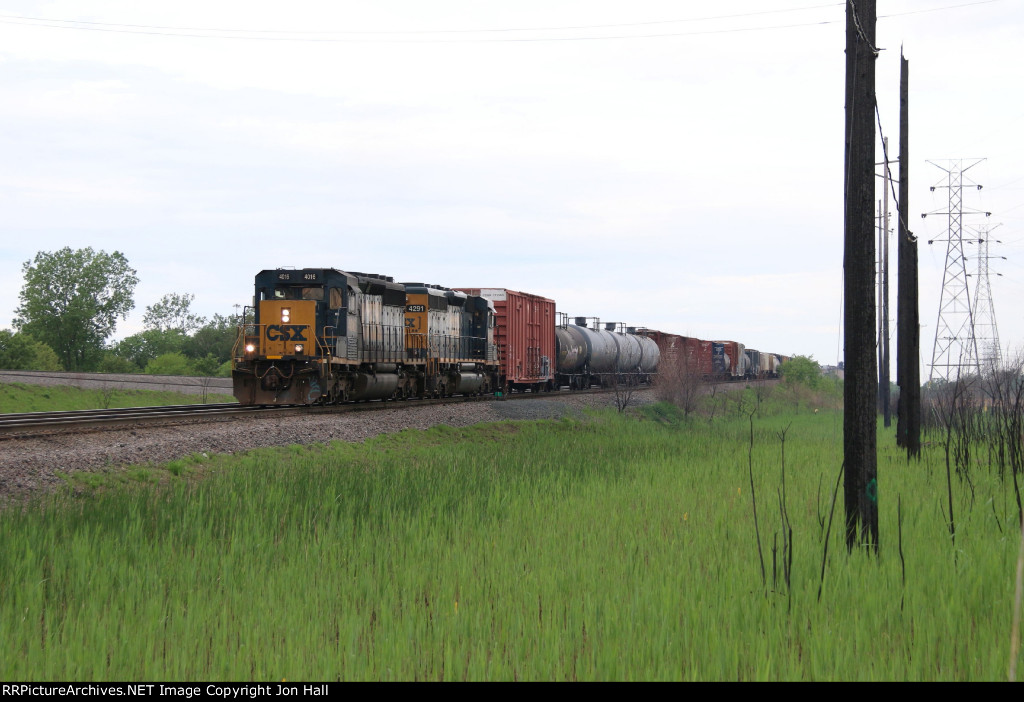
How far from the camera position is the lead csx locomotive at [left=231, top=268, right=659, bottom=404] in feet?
81.2

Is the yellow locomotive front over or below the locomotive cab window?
below

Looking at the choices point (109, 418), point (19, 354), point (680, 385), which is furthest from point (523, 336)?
point (19, 354)

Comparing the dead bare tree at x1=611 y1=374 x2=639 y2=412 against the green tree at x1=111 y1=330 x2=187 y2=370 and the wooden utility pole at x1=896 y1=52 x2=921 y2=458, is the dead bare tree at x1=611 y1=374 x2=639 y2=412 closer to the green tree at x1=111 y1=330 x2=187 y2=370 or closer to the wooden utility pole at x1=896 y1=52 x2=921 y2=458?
the wooden utility pole at x1=896 y1=52 x2=921 y2=458

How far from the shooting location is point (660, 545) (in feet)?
27.0

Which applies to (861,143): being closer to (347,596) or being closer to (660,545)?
(660,545)

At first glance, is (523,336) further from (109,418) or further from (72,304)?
(72,304)

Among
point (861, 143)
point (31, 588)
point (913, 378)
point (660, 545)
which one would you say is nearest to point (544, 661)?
point (660, 545)

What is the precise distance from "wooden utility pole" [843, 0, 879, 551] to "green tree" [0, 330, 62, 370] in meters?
63.5

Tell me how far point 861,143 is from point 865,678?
547cm

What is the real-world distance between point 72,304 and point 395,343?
6642 cm

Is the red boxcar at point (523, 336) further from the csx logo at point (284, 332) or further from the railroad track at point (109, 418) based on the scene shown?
the csx logo at point (284, 332)

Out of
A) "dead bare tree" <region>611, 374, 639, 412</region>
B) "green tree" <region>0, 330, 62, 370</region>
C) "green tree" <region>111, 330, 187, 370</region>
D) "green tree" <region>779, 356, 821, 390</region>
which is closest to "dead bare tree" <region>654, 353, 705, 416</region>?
"dead bare tree" <region>611, 374, 639, 412</region>

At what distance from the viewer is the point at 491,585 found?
22.4 ft

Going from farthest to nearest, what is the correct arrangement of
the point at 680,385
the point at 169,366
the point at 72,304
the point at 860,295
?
the point at 72,304 < the point at 169,366 < the point at 680,385 < the point at 860,295
